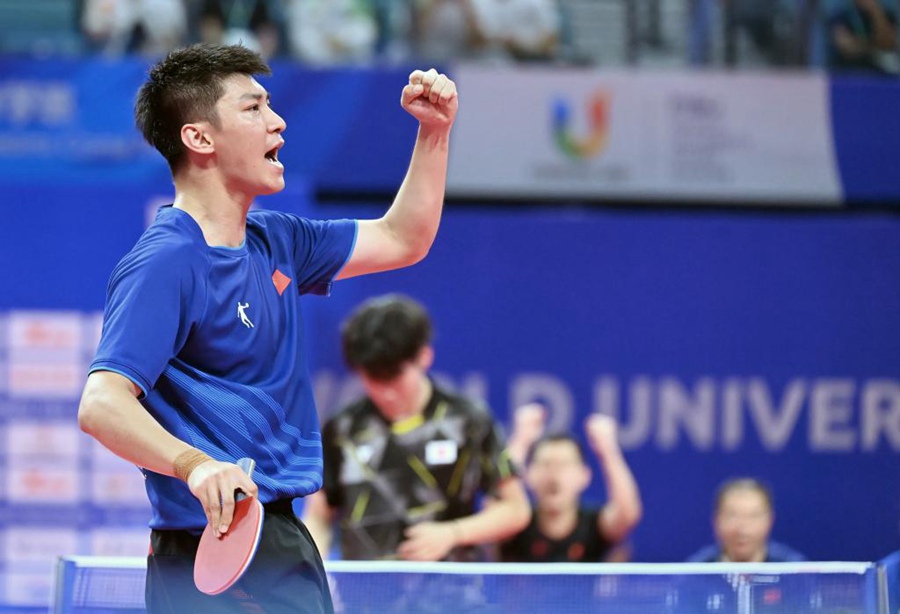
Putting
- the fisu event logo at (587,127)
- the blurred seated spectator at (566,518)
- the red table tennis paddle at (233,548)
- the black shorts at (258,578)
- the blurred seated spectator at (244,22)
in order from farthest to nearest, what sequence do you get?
the blurred seated spectator at (244,22) → the fisu event logo at (587,127) → the blurred seated spectator at (566,518) → the black shorts at (258,578) → the red table tennis paddle at (233,548)

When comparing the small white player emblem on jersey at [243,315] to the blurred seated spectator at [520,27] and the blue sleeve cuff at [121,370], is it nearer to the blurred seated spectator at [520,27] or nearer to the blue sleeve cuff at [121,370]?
the blue sleeve cuff at [121,370]

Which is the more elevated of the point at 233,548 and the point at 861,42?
the point at 861,42

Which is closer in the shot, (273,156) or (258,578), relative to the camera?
(258,578)

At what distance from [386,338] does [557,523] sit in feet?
3.91

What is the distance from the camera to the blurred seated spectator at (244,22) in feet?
27.5

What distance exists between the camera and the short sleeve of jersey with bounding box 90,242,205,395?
254 centimetres

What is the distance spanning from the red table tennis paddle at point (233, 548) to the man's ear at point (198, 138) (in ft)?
2.78

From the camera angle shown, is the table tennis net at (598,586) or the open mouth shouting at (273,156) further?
the table tennis net at (598,586)

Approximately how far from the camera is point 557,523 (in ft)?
18.9

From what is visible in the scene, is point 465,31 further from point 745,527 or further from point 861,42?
point 745,527

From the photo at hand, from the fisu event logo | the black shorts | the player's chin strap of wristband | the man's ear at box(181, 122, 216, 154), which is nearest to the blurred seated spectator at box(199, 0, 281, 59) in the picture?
the fisu event logo

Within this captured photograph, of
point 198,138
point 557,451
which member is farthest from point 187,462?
point 557,451

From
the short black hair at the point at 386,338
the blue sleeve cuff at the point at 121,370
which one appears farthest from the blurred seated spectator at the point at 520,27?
the blue sleeve cuff at the point at 121,370

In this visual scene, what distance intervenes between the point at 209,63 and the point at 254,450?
2.77 ft
